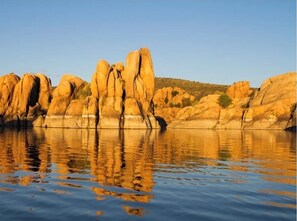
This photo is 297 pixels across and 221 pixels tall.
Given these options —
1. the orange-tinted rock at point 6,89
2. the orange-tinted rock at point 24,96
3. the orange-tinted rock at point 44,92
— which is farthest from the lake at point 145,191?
the orange-tinted rock at point 44,92

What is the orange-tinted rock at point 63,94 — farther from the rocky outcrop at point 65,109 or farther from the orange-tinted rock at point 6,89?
the orange-tinted rock at point 6,89

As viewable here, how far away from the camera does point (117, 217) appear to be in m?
9.47

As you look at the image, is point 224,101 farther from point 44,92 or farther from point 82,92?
point 44,92

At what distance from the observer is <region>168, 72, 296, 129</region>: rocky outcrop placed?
92250mm

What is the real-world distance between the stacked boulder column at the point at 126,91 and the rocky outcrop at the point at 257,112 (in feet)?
47.2

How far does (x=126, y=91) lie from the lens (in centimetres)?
9931

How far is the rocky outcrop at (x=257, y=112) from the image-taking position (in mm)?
92250

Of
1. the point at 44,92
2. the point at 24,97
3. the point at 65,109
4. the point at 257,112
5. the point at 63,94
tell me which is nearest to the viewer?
the point at 257,112

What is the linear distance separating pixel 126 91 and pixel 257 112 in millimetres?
35901

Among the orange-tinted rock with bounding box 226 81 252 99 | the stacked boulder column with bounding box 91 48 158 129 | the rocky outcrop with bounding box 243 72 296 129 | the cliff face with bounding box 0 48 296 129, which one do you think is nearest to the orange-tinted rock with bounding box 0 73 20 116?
the cliff face with bounding box 0 48 296 129

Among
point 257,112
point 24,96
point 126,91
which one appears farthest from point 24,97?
point 257,112

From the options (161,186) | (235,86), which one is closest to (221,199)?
(161,186)

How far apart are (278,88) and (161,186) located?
3823 inches

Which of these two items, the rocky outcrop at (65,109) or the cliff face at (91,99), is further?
the rocky outcrop at (65,109)
